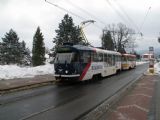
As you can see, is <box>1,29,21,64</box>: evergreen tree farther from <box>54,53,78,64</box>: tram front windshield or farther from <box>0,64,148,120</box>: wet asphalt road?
<box>0,64,148,120</box>: wet asphalt road

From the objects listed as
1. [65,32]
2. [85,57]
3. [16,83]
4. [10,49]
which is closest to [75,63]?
[85,57]

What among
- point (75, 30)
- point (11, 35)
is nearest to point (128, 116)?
point (75, 30)

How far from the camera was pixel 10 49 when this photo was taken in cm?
9281

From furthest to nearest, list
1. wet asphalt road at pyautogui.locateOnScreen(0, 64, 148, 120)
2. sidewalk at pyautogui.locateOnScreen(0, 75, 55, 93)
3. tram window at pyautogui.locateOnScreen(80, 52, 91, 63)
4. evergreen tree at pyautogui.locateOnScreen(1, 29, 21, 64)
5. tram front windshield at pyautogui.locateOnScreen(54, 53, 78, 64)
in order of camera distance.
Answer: evergreen tree at pyautogui.locateOnScreen(1, 29, 21, 64)
tram window at pyautogui.locateOnScreen(80, 52, 91, 63)
tram front windshield at pyautogui.locateOnScreen(54, 53, 78, 64)
sidewalk at pyautogui.locateOnScreen(0, 75, 55, 93)
wet asphalt road at pyautogui.locateOnScreen(0, 64, 148, 120)

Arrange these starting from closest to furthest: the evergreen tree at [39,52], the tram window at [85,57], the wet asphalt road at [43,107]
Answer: the wet asphalt road at [43,107]
the tram window at [85,57]
the evergreen tree at [39,52]

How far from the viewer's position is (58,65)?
2255 cm

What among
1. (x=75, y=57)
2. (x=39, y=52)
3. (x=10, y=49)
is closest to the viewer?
(x=75, y=57)

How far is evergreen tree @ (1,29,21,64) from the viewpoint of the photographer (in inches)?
3514

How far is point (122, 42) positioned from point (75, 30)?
114 ft

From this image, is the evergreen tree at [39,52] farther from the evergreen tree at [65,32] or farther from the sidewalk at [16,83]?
the sidewalk at [16,83]

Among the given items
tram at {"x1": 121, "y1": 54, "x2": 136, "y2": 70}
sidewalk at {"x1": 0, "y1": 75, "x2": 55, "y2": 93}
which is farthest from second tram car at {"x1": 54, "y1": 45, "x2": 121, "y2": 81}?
tram at {"x1": 121, "y1": 54, "x2": 136, "y2": 70}

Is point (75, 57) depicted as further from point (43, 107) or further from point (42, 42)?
point (42, 42)

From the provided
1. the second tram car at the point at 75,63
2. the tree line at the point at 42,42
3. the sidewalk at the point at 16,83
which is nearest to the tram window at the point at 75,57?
the second tram car at the point at 75,63

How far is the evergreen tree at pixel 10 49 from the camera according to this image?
89.2 metres
